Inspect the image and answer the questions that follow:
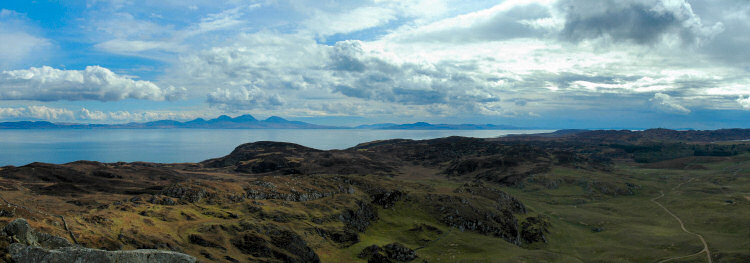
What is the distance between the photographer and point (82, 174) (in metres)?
135

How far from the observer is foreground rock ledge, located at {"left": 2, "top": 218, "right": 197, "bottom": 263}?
25391mm

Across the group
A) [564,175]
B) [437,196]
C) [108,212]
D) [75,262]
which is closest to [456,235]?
[437,196]

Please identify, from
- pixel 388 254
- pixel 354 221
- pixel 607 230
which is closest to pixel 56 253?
pixel 388 254

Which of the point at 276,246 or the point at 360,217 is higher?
the point at 276,246

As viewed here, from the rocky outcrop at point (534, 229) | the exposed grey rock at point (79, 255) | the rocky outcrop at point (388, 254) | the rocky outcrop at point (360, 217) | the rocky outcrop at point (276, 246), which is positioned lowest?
the rocky outcrop at point (534, 229)

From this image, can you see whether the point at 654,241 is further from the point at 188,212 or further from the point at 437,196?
the point at 188,212

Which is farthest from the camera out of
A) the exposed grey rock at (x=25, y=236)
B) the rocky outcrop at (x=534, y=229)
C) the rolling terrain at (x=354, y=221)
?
the rocky outcrop at (x=534, y=229)

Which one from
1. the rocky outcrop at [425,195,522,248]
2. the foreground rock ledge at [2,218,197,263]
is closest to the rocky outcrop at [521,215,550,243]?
the rocky outcrop at [425,195,522,248]

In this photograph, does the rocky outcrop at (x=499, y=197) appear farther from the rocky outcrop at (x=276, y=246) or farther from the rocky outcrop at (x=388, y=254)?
the rocky outcrop at (x=276, y=246)

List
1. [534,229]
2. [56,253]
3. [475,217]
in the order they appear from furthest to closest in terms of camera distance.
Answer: [534,229] < [475,217] < [56,253]

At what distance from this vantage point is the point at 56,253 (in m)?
25.5

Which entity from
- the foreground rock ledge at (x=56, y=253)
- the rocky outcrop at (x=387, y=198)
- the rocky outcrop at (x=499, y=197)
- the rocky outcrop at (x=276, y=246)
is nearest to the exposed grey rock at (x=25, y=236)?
the foreground rock ledge at (x=56, y=253)

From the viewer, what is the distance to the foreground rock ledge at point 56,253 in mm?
25391

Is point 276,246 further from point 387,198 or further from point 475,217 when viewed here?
point 475,217
